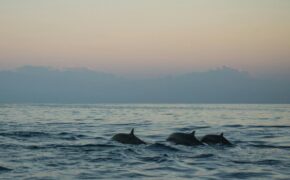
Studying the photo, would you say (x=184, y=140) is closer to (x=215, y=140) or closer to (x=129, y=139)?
(x=215, y=140)

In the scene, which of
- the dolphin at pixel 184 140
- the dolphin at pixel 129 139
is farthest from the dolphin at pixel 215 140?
the dolphin at pixel 129 139

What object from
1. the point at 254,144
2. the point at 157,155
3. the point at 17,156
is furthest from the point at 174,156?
the point at 254,144

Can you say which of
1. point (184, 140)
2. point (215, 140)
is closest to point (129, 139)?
point (184, 140)

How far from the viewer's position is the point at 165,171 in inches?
699

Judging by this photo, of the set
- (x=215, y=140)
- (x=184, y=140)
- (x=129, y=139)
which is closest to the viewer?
(x=184, y=140)

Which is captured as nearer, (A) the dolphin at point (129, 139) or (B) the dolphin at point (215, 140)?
(A) the dolphin at point (129, 139)

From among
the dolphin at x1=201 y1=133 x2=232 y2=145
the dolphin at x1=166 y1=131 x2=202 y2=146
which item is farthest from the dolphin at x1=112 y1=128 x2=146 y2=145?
the dolphin at x1=201 y1=133 x2=232 y2=145

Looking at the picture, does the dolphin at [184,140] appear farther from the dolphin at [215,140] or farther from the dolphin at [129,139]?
the dolphin at [129,139]

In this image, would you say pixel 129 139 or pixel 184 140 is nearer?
pixel 184 140

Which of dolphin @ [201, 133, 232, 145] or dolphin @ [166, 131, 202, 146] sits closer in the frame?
dolphin @ [166, 131, 202, 146]

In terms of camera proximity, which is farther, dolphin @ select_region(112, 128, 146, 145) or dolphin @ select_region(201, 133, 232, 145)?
dolphin @ select_region(201, 133, 232, 145)

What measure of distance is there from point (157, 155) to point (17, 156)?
7060mm

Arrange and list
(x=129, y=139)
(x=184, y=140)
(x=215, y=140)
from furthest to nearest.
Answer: (x=215, y=140)
(x=129, y=139)
(x=184, y=140)

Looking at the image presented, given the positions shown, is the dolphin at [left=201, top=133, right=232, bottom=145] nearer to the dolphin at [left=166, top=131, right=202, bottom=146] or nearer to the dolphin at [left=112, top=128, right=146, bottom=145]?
the dolphin at [left=166, top=131, right=202, bottom=146]
